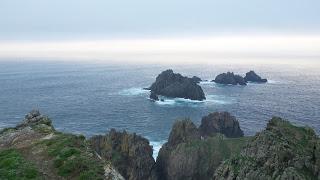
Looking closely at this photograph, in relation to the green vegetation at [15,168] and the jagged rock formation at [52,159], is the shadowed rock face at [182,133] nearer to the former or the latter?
the jagged rock formation at [52,159]

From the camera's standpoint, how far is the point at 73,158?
27078mm

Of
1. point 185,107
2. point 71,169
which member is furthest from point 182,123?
point 71,169

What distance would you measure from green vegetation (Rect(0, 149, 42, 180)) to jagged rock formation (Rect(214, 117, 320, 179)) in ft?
136

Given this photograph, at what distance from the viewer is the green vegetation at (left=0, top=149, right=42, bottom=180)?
25070 mm

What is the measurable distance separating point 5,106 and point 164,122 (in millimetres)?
81526

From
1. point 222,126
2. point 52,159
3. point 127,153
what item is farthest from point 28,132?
point 222,126

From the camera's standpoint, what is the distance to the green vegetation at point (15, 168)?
25.1 m

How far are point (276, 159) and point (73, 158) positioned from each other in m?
44.9

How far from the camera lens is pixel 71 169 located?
84.4ft

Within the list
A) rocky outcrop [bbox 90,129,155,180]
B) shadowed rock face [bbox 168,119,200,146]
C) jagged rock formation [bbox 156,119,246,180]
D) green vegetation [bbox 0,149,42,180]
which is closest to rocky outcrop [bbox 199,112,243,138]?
shadowed rock face [bbox 168,119,200,146]

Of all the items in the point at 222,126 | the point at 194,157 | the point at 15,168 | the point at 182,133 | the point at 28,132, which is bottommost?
the point at 194,157

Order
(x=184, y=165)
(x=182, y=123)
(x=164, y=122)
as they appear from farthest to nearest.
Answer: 1. (x=164, y=122)
2. (x=182, y=123)
3. (x=184, y=165)

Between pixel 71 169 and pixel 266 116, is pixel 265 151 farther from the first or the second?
pixel 266 116

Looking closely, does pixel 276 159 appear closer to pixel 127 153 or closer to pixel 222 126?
pixel 127 153
